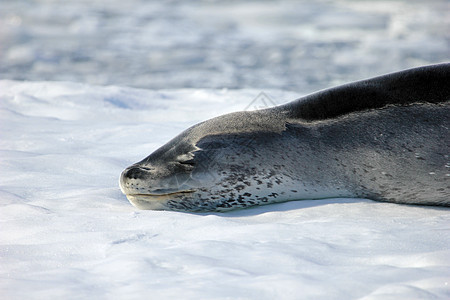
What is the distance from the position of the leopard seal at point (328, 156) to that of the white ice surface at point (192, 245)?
10 centimetres

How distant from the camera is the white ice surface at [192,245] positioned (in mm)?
1660

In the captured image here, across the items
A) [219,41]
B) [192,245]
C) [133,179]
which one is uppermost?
[219,41]

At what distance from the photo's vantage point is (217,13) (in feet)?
52.5

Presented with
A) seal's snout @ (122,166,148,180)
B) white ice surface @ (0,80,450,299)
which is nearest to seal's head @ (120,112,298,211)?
seal's snout @ (122,166,148,180)

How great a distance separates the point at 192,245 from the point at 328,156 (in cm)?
100

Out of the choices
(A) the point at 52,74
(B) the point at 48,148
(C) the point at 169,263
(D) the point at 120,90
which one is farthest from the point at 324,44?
(C) the point at 169,263

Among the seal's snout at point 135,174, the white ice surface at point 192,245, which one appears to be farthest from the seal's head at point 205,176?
the white ice surface at point 192,245

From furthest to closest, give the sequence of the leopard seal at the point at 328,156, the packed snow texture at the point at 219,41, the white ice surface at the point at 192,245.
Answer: the packed snow texture at the point at 219,41 < the leopard seal at the point at 328,156 < the white ice surface at the point at 192,245

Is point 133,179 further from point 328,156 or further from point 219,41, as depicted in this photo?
point 219,41

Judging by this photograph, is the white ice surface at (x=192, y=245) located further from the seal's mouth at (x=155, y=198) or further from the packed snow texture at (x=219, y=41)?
the packed snow texture at (x=219, y=41)

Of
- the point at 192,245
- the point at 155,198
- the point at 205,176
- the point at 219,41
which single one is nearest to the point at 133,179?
the point at 155,198

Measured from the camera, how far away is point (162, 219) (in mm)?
2496

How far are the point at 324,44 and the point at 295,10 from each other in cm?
411

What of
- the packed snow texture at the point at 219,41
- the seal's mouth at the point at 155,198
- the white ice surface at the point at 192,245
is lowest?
the white ice surface at the point at 192,245
